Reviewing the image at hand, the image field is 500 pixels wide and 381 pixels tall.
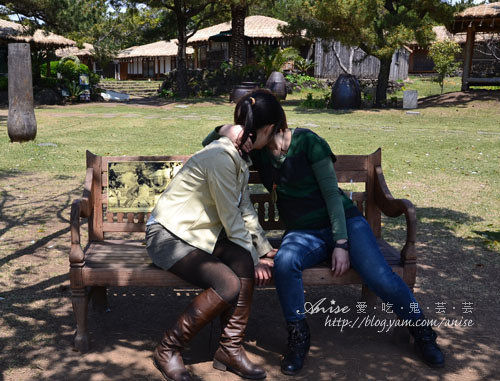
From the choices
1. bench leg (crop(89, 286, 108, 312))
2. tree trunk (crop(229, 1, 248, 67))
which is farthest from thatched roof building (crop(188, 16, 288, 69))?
bench leg (crop(89, 286, 108, 312))

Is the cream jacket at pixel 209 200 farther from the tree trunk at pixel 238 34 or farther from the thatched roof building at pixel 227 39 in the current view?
the thatched roof building at pixel 227 39

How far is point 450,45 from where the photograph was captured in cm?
3238

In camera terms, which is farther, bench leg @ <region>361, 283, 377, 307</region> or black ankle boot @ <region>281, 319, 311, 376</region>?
bench leg @ <region>361, 283, 377, 307</region>

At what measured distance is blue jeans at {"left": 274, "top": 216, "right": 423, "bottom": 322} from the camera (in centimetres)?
323

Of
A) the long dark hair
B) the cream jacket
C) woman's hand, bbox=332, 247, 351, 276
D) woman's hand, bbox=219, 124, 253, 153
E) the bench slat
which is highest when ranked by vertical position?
the long dark hair

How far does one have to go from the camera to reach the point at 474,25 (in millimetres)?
24109

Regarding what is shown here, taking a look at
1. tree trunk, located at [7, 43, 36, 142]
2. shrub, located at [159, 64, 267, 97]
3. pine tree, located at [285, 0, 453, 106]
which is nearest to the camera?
tree trunk, located at [7, 43, 36, 142]

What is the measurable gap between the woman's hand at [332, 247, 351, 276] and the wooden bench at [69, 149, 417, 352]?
0.05m

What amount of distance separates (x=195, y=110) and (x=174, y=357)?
1974cm

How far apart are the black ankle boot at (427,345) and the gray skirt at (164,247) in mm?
1409

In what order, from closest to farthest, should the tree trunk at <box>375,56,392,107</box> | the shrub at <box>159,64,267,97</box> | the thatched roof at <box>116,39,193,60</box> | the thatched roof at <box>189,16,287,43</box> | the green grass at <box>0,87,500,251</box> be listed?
the green grass at <box>0,87,500,251</box> → the tree trunk at <box>375,56,392,107</box> → the shrub at <box>159,64,267,97</box> → the thatched roof at <box>189,16,287,43</box> → the thatched roof at <box>116,39,193,60</box>

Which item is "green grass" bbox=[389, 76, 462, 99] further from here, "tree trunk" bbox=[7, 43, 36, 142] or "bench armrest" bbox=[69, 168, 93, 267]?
"bench armrest" bbox=[69, 168, 93, 267]

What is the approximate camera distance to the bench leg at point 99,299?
155 inches

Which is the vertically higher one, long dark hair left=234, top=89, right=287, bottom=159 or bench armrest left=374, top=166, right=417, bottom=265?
long dark hair left=234, top=89, right=287, bottom=159
